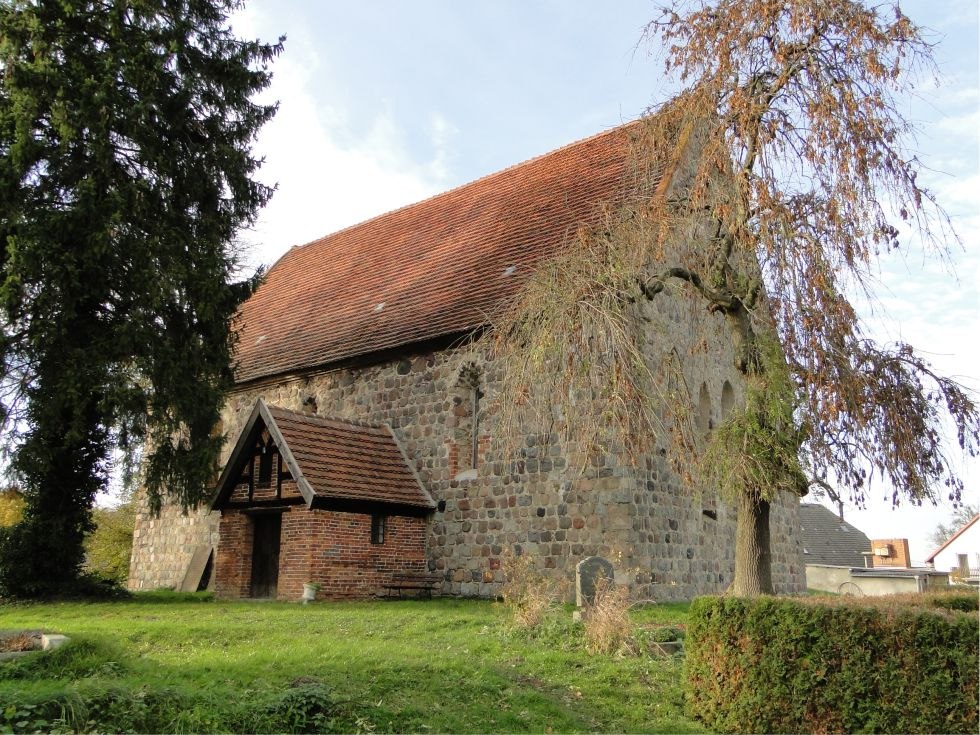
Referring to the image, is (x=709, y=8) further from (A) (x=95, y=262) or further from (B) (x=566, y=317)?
(A) (x=95, y=262)

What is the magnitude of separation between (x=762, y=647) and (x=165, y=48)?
14.4 metres

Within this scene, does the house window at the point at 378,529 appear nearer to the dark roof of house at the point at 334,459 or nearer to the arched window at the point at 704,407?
the dark roof of house at the point at 334,459

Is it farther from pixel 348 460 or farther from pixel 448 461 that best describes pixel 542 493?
pixel 348 460

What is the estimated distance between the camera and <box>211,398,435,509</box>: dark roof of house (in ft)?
47.6

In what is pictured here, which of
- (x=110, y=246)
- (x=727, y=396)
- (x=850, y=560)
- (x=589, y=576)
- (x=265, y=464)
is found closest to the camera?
(x=589, y=576)

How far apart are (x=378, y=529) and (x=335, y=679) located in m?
8.03

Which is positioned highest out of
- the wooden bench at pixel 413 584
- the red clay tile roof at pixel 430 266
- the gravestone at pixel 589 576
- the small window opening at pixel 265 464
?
the red clay tile roof at pixel 430 266

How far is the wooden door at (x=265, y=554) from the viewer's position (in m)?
15.7

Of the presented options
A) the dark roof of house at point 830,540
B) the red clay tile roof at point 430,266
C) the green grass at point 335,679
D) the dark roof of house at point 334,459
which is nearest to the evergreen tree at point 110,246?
the dark roof of house at point 334,459

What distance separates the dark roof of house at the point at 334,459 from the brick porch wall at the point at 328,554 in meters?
0.45

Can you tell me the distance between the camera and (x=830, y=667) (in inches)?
263

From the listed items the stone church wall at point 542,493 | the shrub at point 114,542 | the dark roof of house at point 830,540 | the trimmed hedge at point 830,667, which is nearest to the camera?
the trimmed hedge at point 830,667

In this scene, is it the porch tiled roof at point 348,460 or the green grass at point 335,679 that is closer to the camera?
the green grass at point 335,679

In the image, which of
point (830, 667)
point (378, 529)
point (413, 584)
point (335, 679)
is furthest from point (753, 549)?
point (378, 529)
